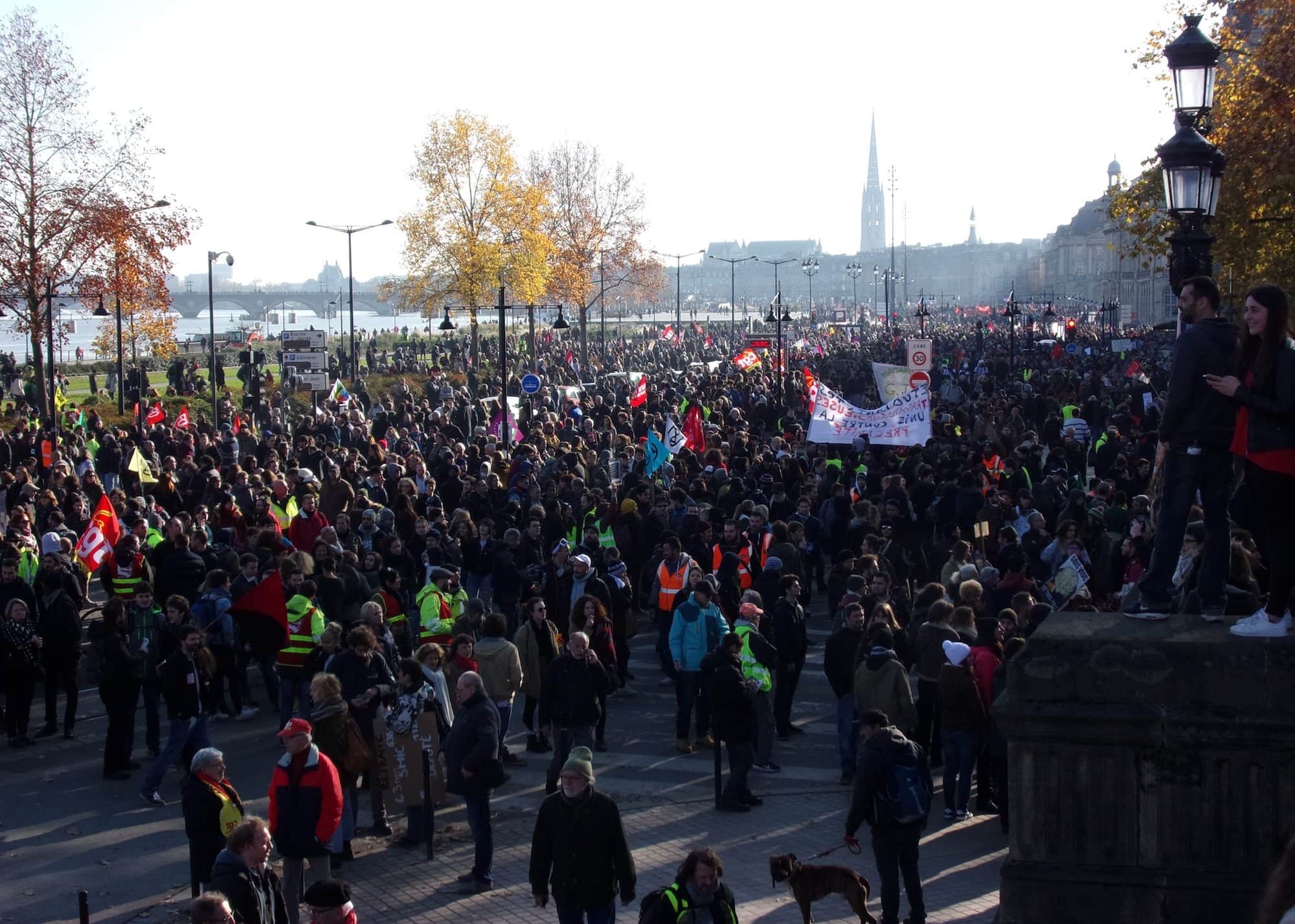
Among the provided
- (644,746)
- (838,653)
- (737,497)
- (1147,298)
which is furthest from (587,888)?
(1147,298)

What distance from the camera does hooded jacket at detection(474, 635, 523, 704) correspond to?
11523mm

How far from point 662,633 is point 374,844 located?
4.42m

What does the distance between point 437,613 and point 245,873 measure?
19.7 ft

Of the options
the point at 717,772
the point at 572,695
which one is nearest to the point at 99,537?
the point at 572,695

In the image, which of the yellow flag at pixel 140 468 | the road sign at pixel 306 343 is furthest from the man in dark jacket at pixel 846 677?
the road sign at pixel 306 343

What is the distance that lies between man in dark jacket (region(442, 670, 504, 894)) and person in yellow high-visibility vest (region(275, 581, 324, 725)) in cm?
309

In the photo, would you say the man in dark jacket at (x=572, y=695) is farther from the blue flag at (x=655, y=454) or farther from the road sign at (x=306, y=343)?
the road sign at (x=306, y=343)

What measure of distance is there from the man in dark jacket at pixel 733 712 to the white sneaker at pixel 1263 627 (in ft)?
18.4

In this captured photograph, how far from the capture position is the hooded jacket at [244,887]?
684cm

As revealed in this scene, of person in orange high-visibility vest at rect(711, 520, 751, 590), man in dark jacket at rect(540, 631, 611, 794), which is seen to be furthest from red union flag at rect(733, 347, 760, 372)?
man in dark jacket at rect(540, 631, 611, 794)

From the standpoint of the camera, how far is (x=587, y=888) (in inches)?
298

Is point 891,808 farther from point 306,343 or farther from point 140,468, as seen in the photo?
point 306,343

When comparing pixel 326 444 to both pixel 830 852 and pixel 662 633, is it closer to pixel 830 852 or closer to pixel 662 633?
pixel 662 633

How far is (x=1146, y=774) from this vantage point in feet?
17.8
